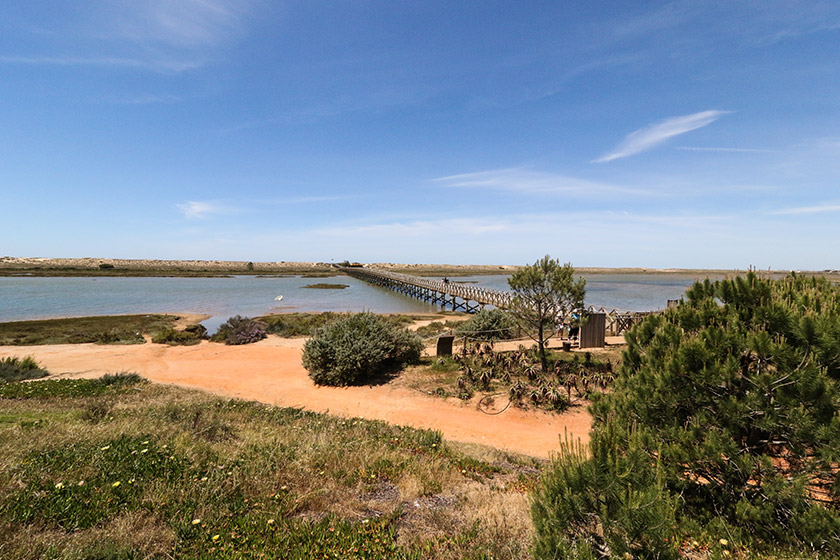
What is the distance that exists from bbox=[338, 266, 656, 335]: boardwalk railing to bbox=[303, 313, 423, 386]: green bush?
4583 mm

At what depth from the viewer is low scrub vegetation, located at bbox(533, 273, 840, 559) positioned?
9.17 ft

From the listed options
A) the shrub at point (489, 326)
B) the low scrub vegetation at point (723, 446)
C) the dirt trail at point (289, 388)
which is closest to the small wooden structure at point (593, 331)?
the shrub at point (489, 326)

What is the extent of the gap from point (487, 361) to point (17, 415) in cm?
1175

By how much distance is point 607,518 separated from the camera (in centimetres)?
269

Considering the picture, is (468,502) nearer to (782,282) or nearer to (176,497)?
(176,497)

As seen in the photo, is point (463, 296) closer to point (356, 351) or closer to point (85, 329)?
point (356, 351)

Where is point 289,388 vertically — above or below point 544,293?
below

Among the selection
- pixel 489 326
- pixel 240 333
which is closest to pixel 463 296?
pixel 489 326

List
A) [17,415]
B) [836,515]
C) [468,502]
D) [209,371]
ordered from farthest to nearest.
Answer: [209,371]
[17,415]
[468,502]
[836,515]

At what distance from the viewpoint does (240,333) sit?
22156mm

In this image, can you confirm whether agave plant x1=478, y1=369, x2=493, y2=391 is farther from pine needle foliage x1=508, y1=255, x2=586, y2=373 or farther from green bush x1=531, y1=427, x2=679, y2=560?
green bush x1=531, y1=427, x2=679, y2=560

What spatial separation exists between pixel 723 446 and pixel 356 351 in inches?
412

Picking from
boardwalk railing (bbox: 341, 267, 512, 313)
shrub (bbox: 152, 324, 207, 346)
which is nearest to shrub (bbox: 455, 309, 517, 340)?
boardwalk railing (bbox: 341, 267, 512, 313)

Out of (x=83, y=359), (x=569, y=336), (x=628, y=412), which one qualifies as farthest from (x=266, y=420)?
(x=83, y=359)
